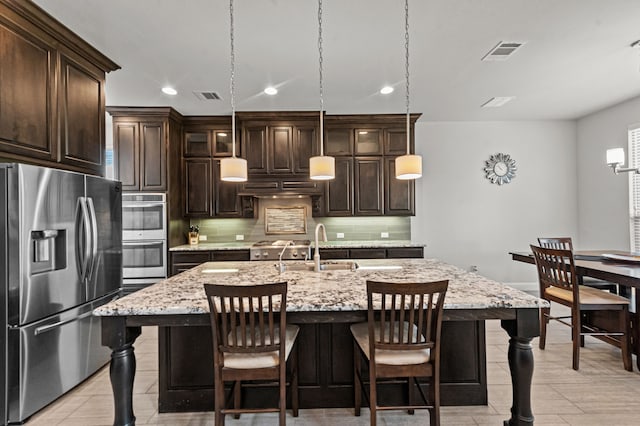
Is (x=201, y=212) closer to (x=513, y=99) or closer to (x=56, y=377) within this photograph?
(x=56, y=377)

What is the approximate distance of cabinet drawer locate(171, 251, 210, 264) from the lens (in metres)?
4.58

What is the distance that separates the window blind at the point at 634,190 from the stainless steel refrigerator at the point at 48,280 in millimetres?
6306

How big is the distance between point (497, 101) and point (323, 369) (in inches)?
163

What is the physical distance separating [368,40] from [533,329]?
2438mm

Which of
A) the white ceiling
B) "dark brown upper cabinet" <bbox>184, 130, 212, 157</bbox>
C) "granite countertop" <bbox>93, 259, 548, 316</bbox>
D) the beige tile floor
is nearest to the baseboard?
the beige tile floor

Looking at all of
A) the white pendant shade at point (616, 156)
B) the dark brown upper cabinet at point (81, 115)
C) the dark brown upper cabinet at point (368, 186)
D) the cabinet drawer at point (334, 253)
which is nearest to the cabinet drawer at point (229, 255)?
the cabinet drawer at point (334, 253)

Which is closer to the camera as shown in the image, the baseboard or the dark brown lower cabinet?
the dark brown lower cabinet

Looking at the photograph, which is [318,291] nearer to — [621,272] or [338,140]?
[621,272]

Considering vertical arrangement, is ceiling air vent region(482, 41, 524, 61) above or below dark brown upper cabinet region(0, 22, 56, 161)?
above

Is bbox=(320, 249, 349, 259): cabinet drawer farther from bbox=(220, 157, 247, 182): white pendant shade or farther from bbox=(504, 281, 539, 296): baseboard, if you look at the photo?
bbox=(504, 281, 539, 296): baseboard

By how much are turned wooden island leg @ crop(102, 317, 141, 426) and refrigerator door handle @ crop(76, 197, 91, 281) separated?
3.87 ft

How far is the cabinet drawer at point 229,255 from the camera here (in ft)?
15.1

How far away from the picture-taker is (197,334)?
229 centimetres

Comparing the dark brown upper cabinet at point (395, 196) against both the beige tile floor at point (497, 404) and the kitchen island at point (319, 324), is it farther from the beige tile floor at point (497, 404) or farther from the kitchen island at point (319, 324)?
the beige tile floor at point (497, 404)
